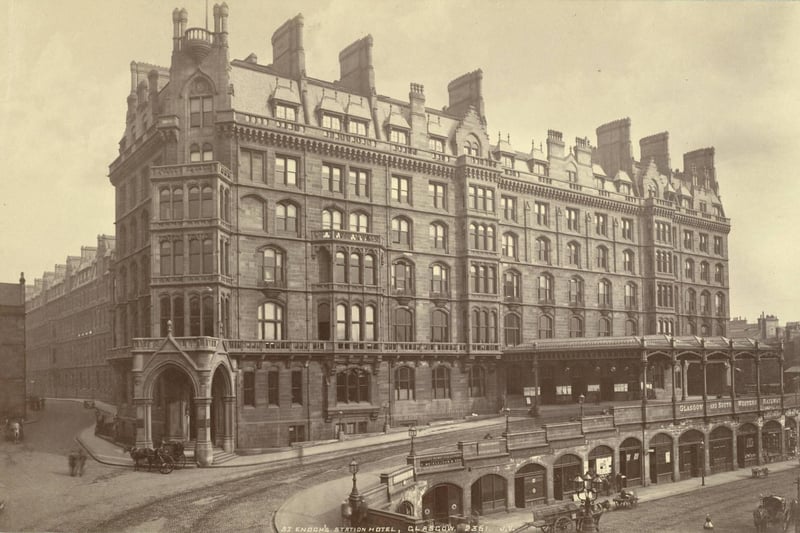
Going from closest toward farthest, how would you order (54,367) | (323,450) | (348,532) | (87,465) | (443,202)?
(348,532) < (87,465) < (323,450) < (443,202) < (54,367)

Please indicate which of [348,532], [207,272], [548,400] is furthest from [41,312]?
[348,532]

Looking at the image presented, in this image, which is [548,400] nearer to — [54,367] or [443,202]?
[443,202]

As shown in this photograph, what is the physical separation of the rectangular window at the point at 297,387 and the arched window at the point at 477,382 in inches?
534

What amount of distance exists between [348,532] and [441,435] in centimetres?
1698

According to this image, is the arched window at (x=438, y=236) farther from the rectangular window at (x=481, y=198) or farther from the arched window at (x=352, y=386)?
the arched window at (x=352, y=386)

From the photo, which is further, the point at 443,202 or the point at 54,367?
the point at 54,367

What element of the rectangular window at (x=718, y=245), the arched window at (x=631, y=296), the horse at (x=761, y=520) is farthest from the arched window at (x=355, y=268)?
the rectangular window at (x=718, y=245)

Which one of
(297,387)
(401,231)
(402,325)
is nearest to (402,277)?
(401,231)

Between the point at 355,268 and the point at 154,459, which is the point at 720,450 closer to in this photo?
the point at 355,268

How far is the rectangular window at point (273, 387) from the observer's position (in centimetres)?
4230

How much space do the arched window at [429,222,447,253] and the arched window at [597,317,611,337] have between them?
1823cm

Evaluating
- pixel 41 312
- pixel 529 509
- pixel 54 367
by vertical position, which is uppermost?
pixel 41 312

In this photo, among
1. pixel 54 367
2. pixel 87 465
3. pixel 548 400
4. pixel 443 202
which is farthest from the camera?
pixel 54 367

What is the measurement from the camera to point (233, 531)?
25.3 meters
